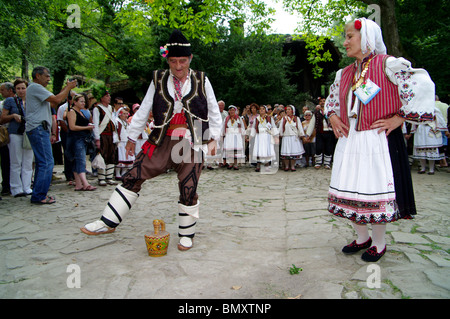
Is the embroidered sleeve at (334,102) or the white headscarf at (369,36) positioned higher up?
the white headscarf at (369,36)

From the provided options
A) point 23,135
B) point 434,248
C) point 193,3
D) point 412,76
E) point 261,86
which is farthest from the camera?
point 261,86

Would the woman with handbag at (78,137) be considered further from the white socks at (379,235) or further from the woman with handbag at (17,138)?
the white socks at (379,235)

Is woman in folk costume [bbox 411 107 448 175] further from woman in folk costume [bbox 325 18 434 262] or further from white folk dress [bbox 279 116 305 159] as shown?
woman in folk costume [bbox 325 18 434 262]

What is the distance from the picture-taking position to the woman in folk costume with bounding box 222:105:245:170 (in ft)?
36.7

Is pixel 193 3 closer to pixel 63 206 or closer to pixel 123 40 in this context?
pixel 123 40

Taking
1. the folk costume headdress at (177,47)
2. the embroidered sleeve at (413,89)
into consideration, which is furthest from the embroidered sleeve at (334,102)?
the folk costume headdress at (177,47)

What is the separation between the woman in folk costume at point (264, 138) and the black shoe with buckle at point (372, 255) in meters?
7.54

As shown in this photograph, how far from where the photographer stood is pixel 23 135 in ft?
21.0

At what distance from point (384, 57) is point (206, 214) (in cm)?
318

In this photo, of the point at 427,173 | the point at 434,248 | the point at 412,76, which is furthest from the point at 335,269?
the point at 427,173

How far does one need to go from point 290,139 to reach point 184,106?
7860 millimetres

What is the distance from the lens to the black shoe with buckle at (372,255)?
10.5 ft

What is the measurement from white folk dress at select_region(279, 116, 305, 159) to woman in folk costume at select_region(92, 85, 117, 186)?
17.6ft

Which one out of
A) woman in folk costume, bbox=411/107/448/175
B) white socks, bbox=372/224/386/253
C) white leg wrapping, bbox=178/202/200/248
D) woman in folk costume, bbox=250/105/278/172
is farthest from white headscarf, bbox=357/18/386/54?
woman in folk costume, bbox=250/105/278/172
